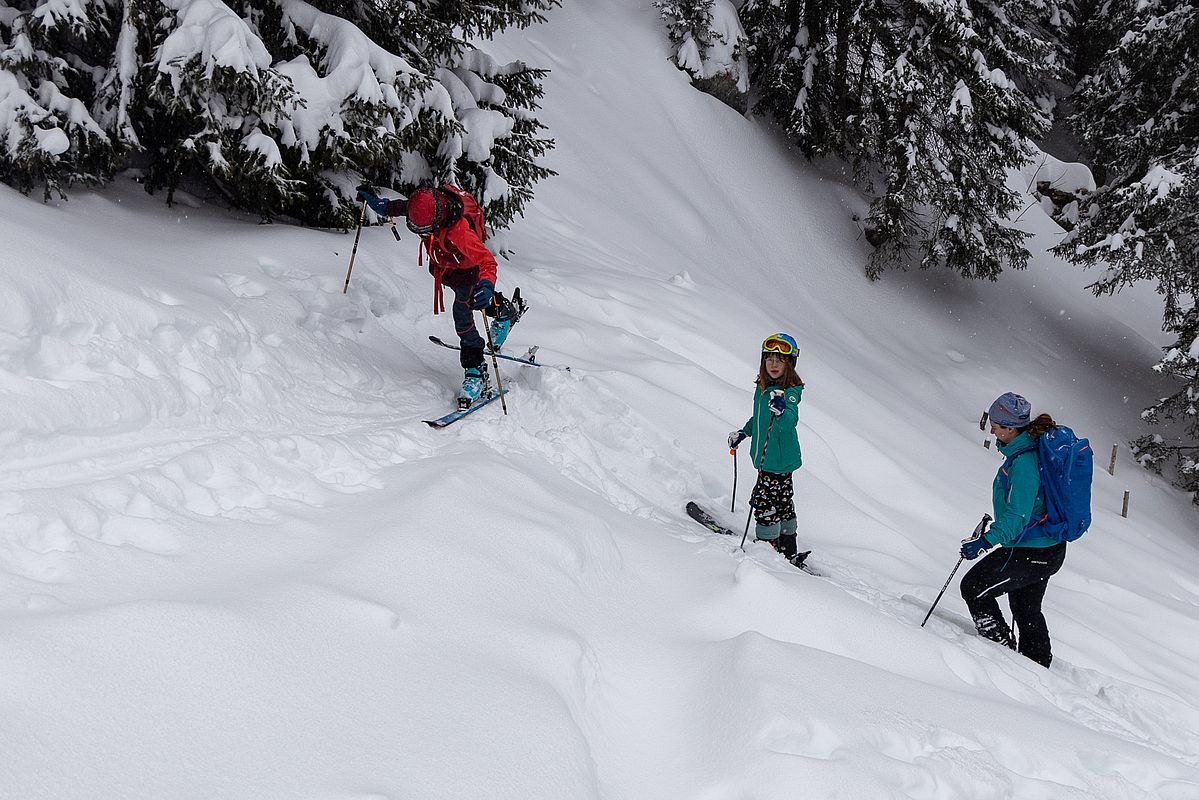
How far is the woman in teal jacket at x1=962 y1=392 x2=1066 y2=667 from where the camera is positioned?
5078mm

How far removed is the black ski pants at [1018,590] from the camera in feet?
17.6

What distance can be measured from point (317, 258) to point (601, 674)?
5.61m

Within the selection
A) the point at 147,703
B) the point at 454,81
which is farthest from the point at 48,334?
the point at 454,81

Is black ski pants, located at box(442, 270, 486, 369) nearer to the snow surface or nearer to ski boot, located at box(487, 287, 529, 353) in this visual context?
ski boot, located at box(487, 287, 529, 353)

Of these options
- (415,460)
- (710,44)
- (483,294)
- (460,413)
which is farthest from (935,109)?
(415,460)

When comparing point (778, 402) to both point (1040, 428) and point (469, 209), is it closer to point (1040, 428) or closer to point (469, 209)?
point (1040, 428)

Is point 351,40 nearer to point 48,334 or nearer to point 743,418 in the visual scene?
point 48,334

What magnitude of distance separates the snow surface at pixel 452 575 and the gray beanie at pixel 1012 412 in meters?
1.51

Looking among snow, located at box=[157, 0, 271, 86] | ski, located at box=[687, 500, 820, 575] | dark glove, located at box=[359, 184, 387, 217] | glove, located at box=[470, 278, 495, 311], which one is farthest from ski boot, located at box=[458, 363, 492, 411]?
snow, located at box=[157, 0, 271, 86]

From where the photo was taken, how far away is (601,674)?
3531 mm

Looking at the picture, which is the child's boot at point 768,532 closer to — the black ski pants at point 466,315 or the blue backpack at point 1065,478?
the blue backpack at point 1065,478

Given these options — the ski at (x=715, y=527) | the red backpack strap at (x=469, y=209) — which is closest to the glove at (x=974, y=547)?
the ski at (x=715, y=527)

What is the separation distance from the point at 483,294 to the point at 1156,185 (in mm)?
13031

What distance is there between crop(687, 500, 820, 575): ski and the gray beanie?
178 centimetres
